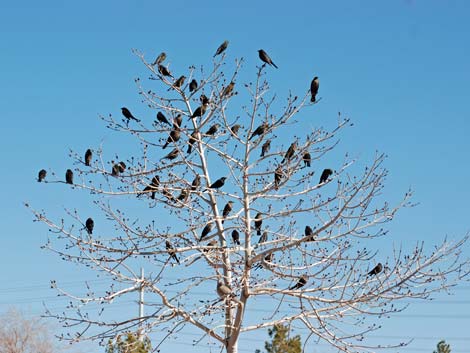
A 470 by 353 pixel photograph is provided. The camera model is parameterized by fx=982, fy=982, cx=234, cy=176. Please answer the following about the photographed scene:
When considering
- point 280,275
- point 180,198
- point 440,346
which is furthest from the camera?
point 440,346

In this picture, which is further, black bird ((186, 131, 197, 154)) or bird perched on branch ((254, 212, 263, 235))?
black bird ((186, 131, 197, 154))

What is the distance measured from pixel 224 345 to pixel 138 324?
0.90 m

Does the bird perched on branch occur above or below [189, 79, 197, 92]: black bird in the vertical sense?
below

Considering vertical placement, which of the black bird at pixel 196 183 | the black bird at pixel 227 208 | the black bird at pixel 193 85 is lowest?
the black bird at pixel 227 208

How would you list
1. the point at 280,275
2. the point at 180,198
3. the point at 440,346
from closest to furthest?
1. the point at 280,275
2. the point at 180,198
3. the point at 440,346

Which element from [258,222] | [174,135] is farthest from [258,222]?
[174,135]

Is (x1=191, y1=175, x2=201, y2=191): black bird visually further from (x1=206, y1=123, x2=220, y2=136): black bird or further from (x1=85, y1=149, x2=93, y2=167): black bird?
(x1=85, y1=149, x2=93, y2=167): black bird

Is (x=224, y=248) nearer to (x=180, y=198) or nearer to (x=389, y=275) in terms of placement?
(x=180, y=198)

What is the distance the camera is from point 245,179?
10.3 meters

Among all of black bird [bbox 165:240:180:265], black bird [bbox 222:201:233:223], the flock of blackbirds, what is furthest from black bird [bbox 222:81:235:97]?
black bird [bbox 165:240:180:265]

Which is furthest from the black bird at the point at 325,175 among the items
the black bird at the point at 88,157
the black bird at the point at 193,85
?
the black bird at the point at 88,157

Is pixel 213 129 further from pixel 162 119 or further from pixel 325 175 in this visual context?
pixel 325 175

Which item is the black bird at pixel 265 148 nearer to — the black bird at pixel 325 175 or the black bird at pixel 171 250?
the black bird at pixel 325 175

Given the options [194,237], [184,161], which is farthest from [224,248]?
[184,161]
